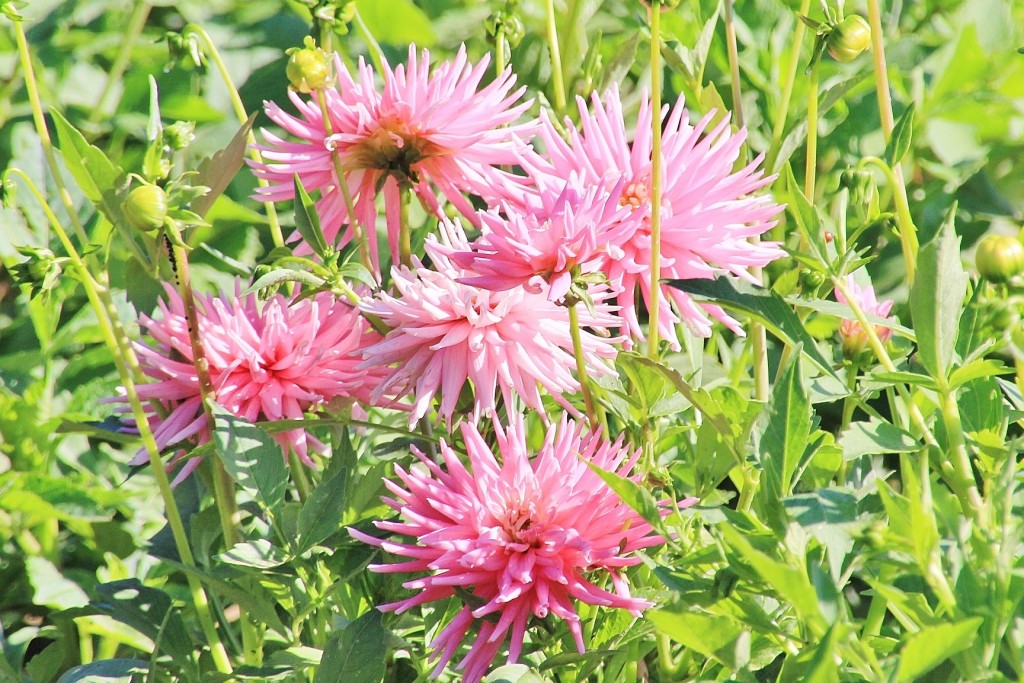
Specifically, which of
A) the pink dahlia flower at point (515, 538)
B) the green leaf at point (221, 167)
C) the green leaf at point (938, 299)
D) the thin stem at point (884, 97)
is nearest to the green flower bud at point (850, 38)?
the thin stem at point (884, 97)

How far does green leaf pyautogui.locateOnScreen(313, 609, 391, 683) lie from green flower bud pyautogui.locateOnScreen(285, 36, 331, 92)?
31 cm

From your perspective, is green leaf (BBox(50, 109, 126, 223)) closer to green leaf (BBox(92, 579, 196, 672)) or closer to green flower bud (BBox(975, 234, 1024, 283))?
green leaf (BBox(92, 579, 196, 672))

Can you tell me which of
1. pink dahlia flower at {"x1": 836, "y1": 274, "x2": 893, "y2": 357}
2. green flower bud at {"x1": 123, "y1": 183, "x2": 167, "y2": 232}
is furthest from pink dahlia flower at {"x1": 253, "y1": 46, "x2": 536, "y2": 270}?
pink dahlia flower at {"x1": 836, "y1": 274, "x2": 893, "y2": 357}

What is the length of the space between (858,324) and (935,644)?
1.04ft

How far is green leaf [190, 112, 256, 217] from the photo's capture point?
0.70 meters

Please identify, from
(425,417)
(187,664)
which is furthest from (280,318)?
(187,664)

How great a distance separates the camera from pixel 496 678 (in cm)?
56

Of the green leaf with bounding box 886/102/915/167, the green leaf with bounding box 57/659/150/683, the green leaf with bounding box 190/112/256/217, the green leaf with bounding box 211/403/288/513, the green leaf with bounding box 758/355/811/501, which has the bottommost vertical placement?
the green leaf with bounding box 57/659/150/683

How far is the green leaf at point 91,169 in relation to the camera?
66cm

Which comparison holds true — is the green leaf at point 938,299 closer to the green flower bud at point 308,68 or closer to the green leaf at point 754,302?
the green leaf at point 754,302

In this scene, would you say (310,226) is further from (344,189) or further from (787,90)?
(787,90)

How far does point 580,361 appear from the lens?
59 cm

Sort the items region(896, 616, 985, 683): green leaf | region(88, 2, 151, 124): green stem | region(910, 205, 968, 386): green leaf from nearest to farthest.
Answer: region(896, 616, 985, 683): green leaf
region(910, 205, 968, 386): green leaf
region(88, 2, 151, 124): green stem

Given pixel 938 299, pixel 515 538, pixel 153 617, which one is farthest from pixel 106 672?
pixel 938 299
